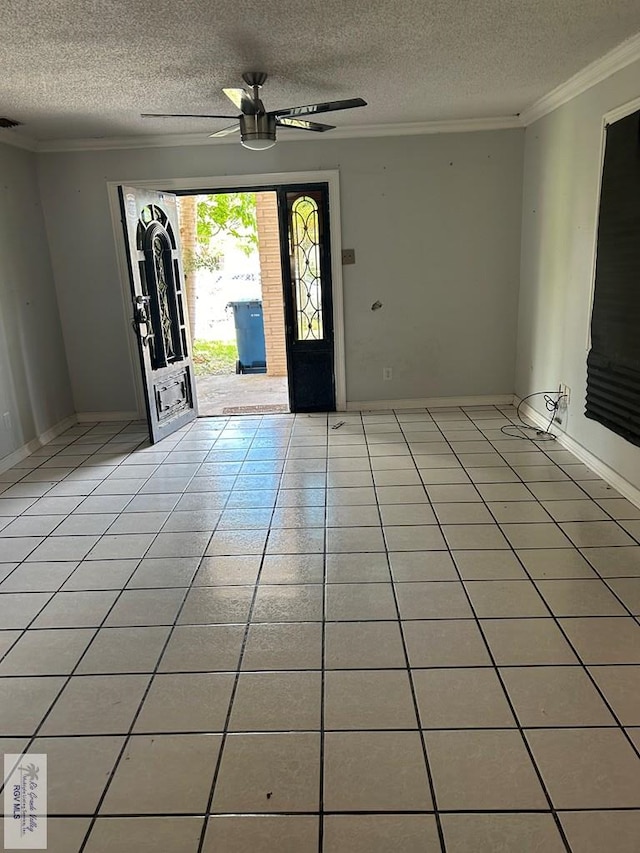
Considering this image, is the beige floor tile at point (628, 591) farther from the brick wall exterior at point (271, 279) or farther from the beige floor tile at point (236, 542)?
the brick wall exterior at point (271, 279)

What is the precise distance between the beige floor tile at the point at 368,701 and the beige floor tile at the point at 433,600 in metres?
0.37

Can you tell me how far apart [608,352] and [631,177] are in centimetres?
94

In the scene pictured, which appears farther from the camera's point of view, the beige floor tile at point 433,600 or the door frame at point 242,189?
the door frame at point 242,189

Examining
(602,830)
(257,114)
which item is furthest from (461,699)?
(257,114)

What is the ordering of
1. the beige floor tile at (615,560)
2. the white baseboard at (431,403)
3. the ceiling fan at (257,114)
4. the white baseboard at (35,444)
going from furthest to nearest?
1. the white baseboard at (431,403)
2. the white baseboard at (35,444)
3. the ceiling fan at (257,114)
4. the beige floor tile at (615,560)

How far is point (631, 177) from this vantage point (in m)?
3.10

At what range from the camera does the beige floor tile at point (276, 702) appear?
1811 mm

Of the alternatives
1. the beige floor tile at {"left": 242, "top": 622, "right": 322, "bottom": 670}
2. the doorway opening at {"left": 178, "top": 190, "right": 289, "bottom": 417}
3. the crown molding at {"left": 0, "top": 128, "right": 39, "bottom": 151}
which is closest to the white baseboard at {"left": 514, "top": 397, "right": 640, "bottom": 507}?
the beige floor tile at {"left": 242, "top": 622, "right": 322, "bottom": 670}

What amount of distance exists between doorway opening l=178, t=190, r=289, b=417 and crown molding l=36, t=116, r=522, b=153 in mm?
720

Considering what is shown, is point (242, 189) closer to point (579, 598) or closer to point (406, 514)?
point (406, 514)

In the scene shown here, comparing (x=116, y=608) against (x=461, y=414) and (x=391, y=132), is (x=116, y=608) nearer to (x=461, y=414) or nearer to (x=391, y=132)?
(x=461, y=414)

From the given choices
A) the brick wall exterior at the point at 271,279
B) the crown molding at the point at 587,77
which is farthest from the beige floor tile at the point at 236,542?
the brick wall exterior at the point at 271,279

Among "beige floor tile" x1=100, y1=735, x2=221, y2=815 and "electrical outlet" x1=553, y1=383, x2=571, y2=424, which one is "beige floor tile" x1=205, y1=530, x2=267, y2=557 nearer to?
"beige floor tile" x1=100, y1=735, x2=221, y2=815

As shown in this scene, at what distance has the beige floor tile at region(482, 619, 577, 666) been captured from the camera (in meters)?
2.04
